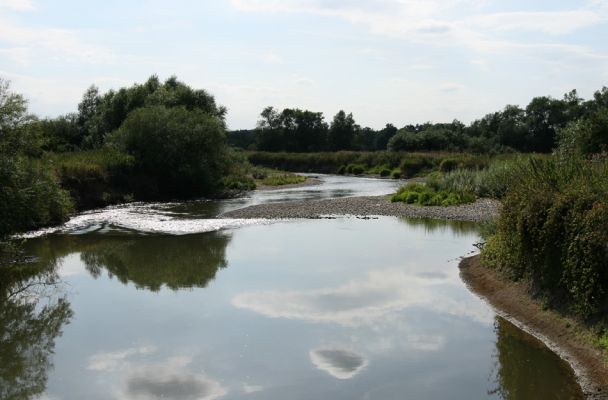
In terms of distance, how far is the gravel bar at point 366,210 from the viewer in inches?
1296

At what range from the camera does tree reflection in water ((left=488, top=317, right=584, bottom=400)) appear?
33.2 feet

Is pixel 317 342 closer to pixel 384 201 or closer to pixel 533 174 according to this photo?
pixel 533 174

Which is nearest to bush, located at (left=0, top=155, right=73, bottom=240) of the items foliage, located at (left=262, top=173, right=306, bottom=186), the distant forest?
foliage, located at (left=262, top=173, right=306, bottom=186)

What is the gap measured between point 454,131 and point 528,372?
92.5 meters

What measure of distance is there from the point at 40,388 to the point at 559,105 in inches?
3987

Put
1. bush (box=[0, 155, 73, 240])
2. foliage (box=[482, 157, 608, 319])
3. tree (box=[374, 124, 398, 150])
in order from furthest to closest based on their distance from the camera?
tree (box=[374, 124, 398, 150])
bush (box=[0, 155, 73, 240])
foliage (box=[482, 157, 608, 319])

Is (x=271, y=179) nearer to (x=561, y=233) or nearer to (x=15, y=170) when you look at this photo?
(x=15, y=170)

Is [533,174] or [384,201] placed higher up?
[533,174]

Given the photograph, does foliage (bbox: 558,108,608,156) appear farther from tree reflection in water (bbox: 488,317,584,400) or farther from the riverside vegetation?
tree reflection in water (bbox: 488,317,584,400)

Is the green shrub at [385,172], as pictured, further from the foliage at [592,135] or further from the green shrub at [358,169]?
the foliage at [592,135]

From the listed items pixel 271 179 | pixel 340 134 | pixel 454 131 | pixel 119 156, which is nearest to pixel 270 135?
pixel 340 134

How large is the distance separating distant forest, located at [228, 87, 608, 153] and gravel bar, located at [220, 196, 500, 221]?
29876 millimetres

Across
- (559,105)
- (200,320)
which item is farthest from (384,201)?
(559,105)

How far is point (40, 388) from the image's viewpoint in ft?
34.4
